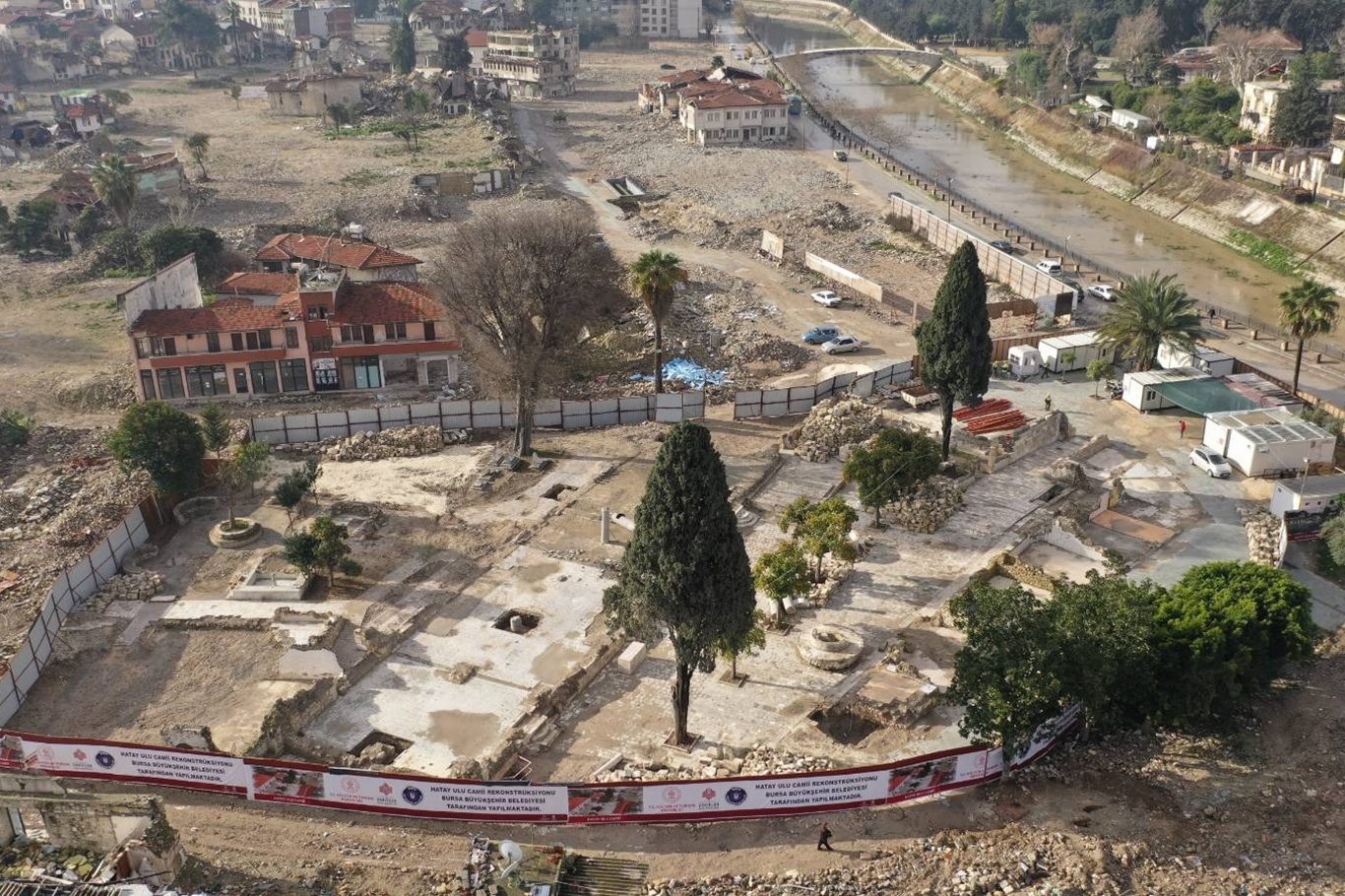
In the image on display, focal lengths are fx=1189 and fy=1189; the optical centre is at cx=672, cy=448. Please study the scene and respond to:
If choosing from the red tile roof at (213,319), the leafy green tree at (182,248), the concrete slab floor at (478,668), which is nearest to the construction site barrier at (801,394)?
the concrete slab floor at (478,668)

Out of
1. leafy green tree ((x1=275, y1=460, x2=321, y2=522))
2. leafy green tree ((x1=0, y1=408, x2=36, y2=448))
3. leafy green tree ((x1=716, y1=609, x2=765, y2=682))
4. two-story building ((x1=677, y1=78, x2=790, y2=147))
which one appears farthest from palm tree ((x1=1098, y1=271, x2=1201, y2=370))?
two-story building ((x1=677, y1=78, x2=790, y2=147))

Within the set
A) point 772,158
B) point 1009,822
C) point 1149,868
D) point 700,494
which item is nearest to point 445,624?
point 700,494

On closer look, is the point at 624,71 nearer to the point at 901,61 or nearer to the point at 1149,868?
the point at 901,61

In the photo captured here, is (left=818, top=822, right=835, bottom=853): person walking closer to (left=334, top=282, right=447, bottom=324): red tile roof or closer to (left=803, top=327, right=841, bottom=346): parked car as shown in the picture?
(left=334, top=282, right=447, bottom=324): red tile roof

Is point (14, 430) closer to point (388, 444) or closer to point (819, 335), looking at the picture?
point (388, 444)

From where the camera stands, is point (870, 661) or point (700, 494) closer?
point (700, 494)

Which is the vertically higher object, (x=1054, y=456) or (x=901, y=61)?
(x=901, y=61)

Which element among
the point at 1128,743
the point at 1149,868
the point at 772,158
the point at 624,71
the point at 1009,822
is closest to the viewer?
the point at 1149,868

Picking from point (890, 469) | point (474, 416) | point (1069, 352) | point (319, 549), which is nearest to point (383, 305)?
point (474, 416)
